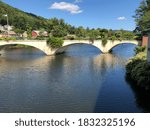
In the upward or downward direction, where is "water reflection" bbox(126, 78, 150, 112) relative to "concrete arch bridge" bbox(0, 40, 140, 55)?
downward

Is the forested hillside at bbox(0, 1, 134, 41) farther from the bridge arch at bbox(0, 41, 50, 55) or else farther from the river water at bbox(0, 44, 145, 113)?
the river water at bbox(0, 44, 145, 113)

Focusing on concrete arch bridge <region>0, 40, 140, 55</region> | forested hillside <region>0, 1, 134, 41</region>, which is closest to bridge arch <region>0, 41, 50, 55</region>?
concrete arch bridge <region>0, 40, 140, 55</region>

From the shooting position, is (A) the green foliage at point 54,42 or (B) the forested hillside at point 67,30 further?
(B) the forested hillside at point 67,30

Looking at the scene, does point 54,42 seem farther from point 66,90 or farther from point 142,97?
point 142,97

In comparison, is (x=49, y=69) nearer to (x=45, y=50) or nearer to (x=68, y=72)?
(x=68, y=72)

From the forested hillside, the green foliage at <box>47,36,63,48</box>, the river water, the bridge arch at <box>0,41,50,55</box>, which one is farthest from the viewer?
the forested hillside

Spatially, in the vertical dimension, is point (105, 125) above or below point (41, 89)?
above

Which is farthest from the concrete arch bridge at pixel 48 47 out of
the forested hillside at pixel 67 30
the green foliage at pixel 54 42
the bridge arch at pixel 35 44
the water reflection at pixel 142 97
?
the water reflection at pixel 142 97

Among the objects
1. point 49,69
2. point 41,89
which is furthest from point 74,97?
point 49,69

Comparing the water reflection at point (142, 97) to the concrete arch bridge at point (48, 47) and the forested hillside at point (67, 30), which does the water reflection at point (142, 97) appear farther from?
the forested hillside at point (67, 30)

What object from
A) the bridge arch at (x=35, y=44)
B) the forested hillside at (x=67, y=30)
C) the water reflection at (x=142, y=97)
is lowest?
the water reflection at (x=142, y=97)

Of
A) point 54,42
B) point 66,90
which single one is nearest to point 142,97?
point 66,90

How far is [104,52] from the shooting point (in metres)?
69.8

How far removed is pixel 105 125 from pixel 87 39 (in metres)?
63.5
